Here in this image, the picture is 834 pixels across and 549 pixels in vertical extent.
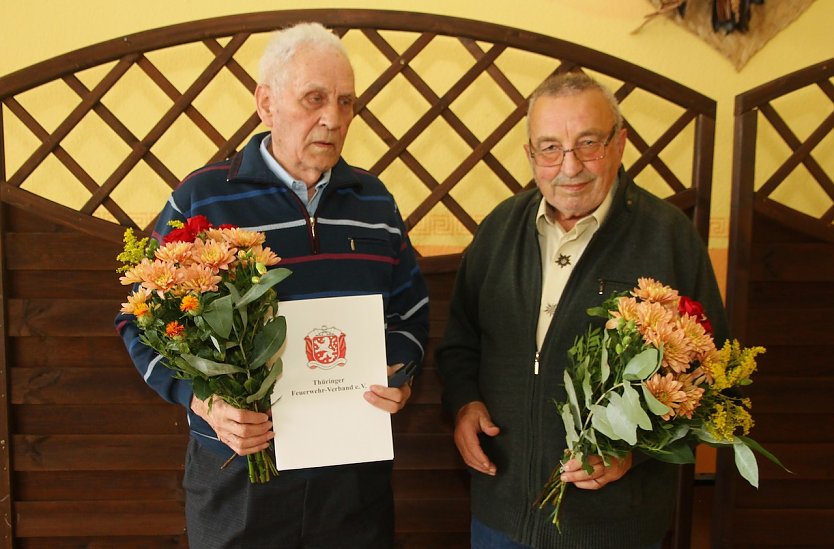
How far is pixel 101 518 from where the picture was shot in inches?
71.9

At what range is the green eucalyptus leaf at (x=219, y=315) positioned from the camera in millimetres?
894

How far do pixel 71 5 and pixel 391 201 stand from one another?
139 cm

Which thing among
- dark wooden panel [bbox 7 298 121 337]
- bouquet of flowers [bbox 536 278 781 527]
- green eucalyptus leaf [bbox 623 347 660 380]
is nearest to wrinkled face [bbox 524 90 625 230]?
bouquet of flowers [bbox 536 278 781 527]

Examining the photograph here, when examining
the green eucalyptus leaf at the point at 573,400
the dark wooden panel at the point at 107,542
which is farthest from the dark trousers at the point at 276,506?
the dark wooden panel at the point at 107,542

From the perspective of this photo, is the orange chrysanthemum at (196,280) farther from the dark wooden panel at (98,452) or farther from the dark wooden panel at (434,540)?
the dark wooden panel at (434,540)

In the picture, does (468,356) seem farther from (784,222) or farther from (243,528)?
(784,222)

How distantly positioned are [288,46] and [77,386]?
1171 millimetres

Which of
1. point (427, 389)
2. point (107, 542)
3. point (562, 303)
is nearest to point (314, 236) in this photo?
point (562, 303)

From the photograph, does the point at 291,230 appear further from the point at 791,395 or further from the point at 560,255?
the point at 791,395

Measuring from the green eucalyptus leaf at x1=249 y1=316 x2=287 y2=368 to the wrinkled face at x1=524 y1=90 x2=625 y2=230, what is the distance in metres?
0.55

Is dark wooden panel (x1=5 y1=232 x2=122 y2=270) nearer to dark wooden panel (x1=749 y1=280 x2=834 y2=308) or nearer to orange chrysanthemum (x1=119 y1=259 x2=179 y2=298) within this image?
orange chrysanthemum (x1=119 y1=259 x2=179 y2=298)

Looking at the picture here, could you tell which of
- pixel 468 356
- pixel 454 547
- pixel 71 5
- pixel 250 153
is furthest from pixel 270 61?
pixel 454 547

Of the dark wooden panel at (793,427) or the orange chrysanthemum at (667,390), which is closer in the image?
the orange chrysanthemum at (667,390)

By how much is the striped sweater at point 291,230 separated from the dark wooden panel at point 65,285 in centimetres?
64
